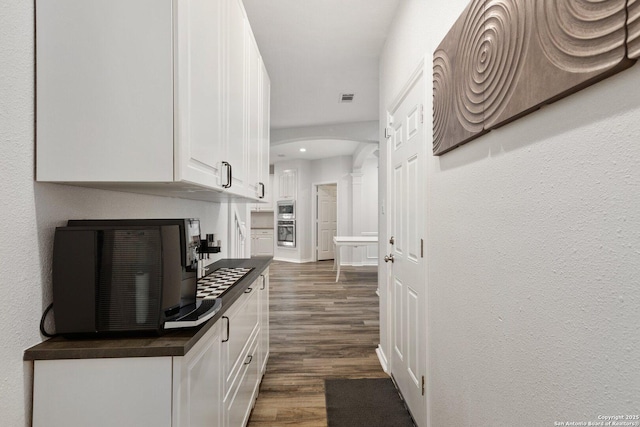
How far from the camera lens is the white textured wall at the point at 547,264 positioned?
61 cm

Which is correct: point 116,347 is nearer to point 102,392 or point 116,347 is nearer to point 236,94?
point 102,392

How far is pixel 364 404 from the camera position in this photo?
219 centimetres

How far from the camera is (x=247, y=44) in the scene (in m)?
1.94

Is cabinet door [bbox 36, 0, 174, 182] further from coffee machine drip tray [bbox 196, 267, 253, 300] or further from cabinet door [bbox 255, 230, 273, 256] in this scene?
cabinet door [bbox 255, 230, 273, 256]

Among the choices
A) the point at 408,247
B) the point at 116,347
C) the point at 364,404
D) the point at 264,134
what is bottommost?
the point at 364,404

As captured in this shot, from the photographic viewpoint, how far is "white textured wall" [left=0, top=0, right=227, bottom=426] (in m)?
0.88

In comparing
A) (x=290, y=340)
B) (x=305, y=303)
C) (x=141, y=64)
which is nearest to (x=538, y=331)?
(x=141, y=64)

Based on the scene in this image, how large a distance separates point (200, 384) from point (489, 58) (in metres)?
1.45

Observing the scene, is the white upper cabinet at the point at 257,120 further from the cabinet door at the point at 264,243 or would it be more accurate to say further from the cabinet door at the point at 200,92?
the cabinet door at the point at 264,243

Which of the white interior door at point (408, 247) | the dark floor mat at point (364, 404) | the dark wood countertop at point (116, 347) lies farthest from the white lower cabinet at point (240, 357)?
the white interior door at point (408, 247)

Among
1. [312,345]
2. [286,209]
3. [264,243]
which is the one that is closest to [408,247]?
[312,345]

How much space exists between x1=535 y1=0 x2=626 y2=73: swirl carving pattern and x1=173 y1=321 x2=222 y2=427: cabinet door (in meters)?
1.24

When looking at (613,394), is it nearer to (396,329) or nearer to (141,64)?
(141,64)

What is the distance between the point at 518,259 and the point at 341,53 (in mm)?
2716
